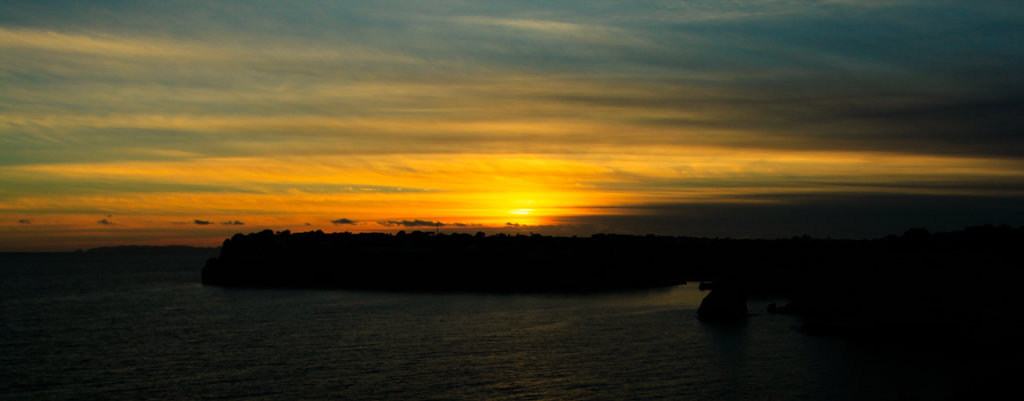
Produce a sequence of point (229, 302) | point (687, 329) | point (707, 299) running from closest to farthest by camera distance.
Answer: point (687, 329)
point (707, 299)
point (229, 302)

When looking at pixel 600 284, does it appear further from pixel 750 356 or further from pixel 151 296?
pixel 750 356

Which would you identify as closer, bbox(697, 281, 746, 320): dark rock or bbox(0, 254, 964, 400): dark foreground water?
bbox(0, 254, 964, 400): dark foreground water

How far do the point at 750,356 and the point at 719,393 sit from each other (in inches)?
654

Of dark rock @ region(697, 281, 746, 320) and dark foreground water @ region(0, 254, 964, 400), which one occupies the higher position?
dark rock @ region(697, 281, 746, 320)

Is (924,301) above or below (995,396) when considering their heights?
above

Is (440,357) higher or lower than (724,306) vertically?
lower

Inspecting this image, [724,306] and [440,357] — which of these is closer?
[440,357]

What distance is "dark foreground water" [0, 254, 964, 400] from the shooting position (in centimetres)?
5191

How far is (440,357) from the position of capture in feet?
215

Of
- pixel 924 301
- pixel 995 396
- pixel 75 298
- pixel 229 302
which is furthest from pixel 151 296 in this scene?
pixel 995 396

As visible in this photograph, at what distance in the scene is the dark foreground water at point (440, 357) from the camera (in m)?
51.9

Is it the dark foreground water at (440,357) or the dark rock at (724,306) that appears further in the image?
the dark rock at (724,306)

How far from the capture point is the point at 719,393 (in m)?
50.9

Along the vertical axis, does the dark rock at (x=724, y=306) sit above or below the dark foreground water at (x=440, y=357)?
above
